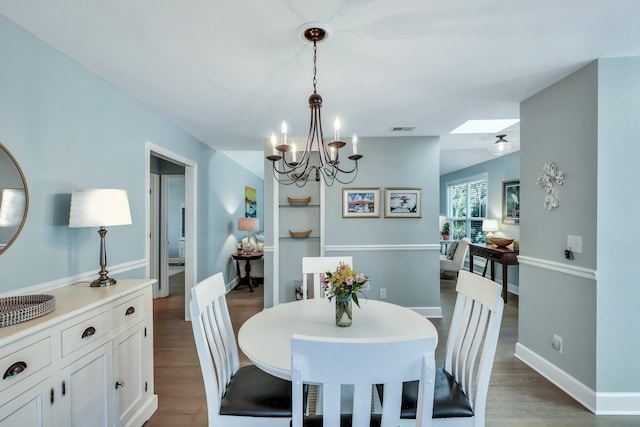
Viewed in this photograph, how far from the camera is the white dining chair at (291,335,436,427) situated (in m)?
0.85

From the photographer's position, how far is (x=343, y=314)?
1.64m

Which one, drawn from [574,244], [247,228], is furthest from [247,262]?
[574,244]

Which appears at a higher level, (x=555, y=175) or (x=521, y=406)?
(x=555, y=175)

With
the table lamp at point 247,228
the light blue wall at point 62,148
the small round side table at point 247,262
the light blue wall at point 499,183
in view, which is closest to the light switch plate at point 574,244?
the light blue wall at point 499,183

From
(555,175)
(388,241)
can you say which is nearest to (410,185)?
(388,241)

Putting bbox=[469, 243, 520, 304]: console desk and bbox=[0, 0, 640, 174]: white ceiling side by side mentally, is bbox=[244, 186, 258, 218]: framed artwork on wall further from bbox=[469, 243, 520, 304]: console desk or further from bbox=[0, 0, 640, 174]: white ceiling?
bbox=[469, 243, 520, 304]: console desk

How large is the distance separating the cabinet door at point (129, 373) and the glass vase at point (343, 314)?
1.27m

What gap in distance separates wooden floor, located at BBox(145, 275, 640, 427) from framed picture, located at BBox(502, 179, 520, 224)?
2208 millimetres

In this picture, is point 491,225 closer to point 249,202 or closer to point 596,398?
point 596,398

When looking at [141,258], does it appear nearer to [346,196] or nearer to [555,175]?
[346,196]

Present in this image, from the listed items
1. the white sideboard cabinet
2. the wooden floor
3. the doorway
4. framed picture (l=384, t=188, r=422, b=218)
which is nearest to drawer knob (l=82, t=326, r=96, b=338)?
the white sideboard cabinet

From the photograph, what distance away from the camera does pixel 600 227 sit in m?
2.06

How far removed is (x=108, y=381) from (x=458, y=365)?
6.25ft

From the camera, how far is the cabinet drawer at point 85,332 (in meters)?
1.39
